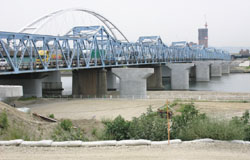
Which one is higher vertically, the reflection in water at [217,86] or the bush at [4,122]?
the bush at [4,122]

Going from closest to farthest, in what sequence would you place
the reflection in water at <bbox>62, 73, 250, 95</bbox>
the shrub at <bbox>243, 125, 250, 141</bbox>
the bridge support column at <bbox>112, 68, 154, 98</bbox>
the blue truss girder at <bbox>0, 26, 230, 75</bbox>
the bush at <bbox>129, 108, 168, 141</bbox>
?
the bush at <bbox>129, 108, 168, 141</bbox> → the shrub at <bbox>243, 125, 250, 141</bbox> → the blue truss girder at <bbox>0, 26, 230, 75</bbox> → the bridge support column at <bbox>112, 68, 154, 98</bbox> → the reflection in water at <bbox>62, 73, 250, 95</bbox>

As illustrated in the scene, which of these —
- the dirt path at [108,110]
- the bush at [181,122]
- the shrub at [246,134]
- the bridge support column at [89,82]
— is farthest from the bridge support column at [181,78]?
the shrub at [246,134]

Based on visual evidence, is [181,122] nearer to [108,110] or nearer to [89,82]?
[108,110]

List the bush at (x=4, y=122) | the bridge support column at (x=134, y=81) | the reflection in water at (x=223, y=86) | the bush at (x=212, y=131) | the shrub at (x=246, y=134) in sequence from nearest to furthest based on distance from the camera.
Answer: the bush at (x=212, y=131) → the shrub at (x=246, y=134) → the bush at (x=4, y=122) → the bridge support column at (x=134, y=81) → the reflection in water at (x=223, y=86)

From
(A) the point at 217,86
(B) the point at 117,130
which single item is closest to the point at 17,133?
(B) the point at 117,130

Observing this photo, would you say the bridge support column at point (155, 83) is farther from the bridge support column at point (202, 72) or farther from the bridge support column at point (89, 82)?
the bridge support column at point (202, 72)

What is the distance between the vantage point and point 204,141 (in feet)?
44.2

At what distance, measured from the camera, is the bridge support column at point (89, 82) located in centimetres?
5788

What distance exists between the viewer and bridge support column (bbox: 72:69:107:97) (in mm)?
57875

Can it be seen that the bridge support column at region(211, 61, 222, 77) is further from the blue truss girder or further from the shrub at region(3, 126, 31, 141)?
the shrub at region(3, 126, 31, 141)

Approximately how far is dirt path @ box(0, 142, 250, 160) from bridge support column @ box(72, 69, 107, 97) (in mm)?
44874

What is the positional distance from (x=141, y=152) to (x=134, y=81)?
1659 inches

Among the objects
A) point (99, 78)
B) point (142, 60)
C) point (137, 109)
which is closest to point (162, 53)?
point (142, 60)

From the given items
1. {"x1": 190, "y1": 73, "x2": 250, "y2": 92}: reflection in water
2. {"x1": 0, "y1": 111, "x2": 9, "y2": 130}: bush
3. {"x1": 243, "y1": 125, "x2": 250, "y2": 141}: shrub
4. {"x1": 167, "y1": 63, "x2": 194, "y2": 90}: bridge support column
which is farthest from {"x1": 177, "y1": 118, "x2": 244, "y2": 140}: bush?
{"x1": 167, "y1": 63, "x2": 194, "y2": 90}: bridge support column
